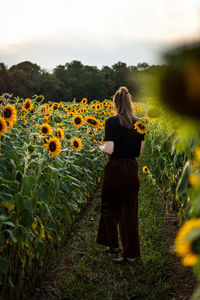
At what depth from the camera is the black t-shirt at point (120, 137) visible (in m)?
3.41

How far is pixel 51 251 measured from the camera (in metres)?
3.29

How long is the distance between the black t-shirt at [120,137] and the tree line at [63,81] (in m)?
25.8

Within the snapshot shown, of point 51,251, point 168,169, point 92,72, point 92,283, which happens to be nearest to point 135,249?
point 92,283

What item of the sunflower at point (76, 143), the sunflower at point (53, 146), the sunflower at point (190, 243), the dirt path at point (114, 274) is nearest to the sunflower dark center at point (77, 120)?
the sunflower at point (76, 143)

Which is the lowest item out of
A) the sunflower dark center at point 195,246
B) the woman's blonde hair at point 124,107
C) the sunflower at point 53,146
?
the sunflower dark center at point 195,246

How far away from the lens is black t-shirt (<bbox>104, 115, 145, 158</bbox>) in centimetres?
341

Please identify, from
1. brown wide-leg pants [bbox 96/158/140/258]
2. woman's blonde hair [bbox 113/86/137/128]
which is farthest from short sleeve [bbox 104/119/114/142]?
brown wide-leg pants [bbox 96/158/140/258]

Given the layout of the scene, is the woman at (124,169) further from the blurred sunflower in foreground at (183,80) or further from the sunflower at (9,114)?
the blurred sunflower in foreground at (183,80)

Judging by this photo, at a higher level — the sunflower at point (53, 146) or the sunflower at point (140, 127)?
the sunflower at point (140, 127)

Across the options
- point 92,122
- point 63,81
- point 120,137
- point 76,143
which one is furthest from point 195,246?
point 63,81

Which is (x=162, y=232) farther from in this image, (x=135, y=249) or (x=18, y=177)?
(x=18, y=177)

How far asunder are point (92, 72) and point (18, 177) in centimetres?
5025

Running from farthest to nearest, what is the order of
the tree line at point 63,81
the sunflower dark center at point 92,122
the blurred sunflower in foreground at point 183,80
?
the tree line at point 63,81, the sunflower dark center at point 92,122, the blurred sunflower in foreground at point 183,80

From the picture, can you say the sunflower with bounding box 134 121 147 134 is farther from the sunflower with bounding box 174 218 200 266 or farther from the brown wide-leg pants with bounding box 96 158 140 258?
the sunflower with bounding box 174 218 200 266
